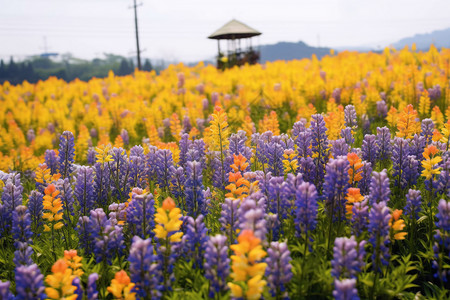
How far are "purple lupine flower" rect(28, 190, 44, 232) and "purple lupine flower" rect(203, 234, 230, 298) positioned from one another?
1.83 metres

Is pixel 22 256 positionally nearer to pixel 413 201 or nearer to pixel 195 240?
pixel 195 240

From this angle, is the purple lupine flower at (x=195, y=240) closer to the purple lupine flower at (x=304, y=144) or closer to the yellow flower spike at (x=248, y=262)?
the yellow flower spike at (x=248, y=262)

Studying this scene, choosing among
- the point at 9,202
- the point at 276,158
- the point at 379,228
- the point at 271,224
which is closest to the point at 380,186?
the point at 379,228

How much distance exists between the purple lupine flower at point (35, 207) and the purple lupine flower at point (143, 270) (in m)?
1.48

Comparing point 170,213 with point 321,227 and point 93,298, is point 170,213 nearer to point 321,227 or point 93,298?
point 93,298

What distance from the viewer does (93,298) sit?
2.04 metres

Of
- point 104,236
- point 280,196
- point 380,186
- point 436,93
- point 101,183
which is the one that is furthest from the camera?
point 436,93

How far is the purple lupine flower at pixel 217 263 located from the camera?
1971 mm

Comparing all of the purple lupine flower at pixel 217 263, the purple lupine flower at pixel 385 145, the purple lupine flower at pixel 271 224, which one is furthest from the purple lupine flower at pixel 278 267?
the purple lupine flower at pixel 385 145

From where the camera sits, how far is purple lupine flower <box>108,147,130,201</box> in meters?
3.70

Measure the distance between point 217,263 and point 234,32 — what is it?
27.3 m

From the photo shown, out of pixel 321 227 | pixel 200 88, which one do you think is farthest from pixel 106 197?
pixel 200 88

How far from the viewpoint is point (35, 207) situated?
3.17 meters

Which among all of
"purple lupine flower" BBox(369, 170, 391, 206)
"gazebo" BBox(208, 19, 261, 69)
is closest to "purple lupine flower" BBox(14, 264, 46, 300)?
"purple lupine flower" BBox(369, 170, 391, 206)
